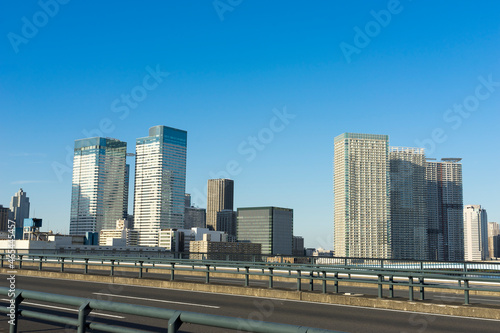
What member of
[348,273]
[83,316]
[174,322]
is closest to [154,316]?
[174,322]

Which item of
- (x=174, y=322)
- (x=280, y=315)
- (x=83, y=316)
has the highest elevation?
(x=174, y=322)

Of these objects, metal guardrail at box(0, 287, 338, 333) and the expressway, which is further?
the expressway

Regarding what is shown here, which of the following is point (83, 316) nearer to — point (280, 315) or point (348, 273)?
point (280, 315)

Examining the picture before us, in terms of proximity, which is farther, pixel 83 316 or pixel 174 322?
pixel 83 316

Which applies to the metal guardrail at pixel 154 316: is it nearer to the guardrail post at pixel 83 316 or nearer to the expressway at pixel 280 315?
the guardrail post at pixel 83 316

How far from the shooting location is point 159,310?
612 centimetres

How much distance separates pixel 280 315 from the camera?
1401 centimetres

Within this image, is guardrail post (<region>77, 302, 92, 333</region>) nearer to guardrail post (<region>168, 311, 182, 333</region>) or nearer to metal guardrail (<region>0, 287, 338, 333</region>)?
metal guardrail (<region>0, 287, 338, 333</region>)

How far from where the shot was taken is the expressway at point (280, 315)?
12148mm

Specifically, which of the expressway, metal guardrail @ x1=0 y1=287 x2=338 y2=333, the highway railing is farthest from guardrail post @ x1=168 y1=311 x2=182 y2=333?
the highway railing

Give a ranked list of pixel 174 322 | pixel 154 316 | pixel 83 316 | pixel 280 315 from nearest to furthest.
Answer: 1. pixel 174 322
2. pixel 154 316
3. pixel 83 316
4. pixel 280 315

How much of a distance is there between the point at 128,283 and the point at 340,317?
42.6 ft

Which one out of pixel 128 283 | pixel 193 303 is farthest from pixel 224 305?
pixel 128 283

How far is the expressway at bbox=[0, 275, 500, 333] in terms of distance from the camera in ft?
39.9
